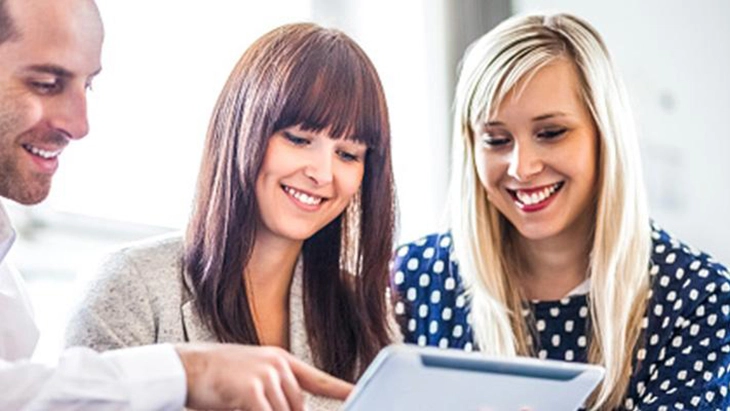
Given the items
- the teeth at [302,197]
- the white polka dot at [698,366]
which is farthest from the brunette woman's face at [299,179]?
the white polka dot at [698,366]

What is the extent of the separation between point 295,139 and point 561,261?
1.57ft

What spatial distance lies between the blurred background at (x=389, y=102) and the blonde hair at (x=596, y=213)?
211 mm

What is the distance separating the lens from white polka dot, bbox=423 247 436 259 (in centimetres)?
156

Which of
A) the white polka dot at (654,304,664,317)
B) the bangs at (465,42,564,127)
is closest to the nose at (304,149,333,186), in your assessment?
Answer: the bangs at (465,42,564,127)

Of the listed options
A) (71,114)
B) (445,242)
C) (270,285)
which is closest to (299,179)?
(270,285)

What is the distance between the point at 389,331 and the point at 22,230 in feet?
1.25

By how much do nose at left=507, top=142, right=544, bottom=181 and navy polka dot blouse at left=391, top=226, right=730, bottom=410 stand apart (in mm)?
156

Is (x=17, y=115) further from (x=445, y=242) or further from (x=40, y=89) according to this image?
(x=445, y=242)

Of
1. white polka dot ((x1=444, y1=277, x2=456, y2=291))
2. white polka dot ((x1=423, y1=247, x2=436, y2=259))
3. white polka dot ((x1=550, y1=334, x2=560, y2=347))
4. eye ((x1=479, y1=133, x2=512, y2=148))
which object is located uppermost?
eye ((x1=479, y1=133, x2=512, y2=148))

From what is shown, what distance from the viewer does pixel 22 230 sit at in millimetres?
1141

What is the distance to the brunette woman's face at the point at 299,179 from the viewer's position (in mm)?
1165

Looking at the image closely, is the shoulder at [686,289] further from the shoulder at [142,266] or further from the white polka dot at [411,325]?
the shoulder at [142,266]

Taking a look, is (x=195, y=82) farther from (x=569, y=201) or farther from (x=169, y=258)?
(x=569, y=201)

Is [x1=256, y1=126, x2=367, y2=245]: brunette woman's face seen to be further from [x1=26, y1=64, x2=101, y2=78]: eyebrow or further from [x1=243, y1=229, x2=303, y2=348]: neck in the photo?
[x1=26, y1=64, x2=101, y2=78]: eyebrow
